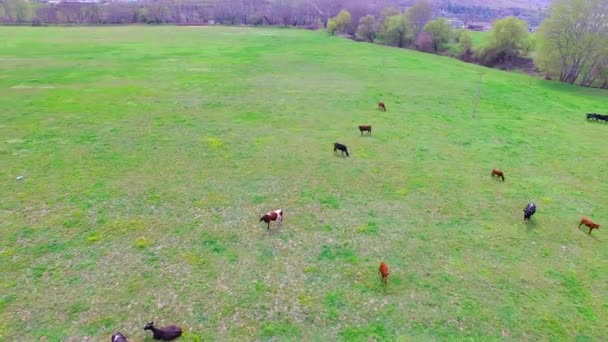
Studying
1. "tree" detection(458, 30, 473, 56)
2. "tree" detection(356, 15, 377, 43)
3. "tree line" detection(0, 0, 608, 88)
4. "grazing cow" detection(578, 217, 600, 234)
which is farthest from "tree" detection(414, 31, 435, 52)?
"grazing cow" detection(578, 217, 600, 234)

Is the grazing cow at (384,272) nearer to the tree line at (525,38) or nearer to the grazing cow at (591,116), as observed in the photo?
the grazing cow at (591,116)

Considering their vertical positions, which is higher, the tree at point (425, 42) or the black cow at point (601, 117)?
the tree at point (425, 42)

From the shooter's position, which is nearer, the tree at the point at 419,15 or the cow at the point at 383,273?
the cow at the point at 383,273

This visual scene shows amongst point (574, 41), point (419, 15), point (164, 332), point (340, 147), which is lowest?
point (164, 332)

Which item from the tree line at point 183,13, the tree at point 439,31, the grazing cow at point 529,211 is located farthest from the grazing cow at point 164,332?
the tree line at point 183,13

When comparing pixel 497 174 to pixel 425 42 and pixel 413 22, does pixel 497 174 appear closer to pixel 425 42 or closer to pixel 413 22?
pixel 425 42

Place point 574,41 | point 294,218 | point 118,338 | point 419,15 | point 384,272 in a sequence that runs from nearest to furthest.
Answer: point 118,338, point 384,272, point 294,218, point 574,41, point 419,15

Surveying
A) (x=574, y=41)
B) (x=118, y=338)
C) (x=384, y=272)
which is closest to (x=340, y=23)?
(x=574, y=41)
